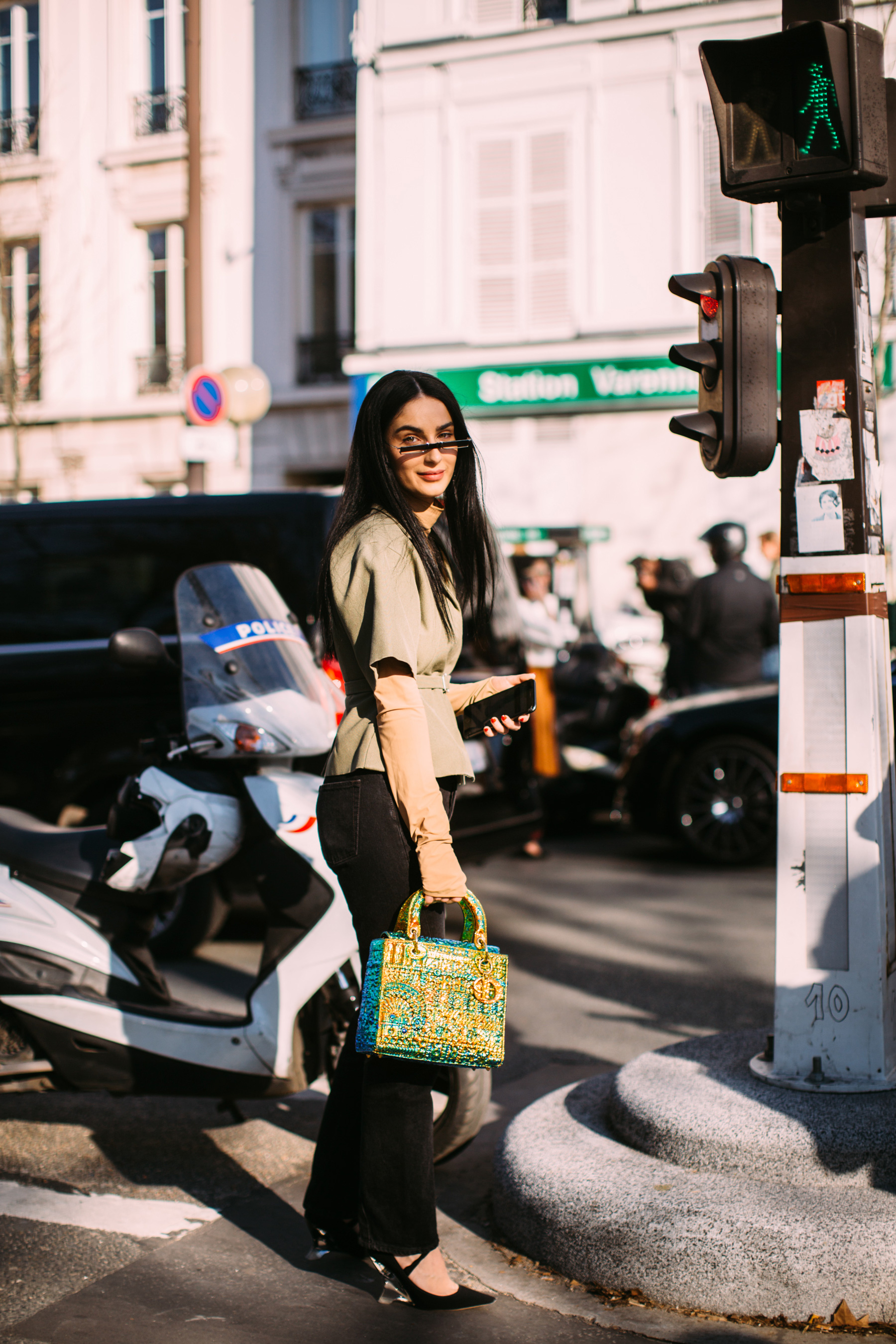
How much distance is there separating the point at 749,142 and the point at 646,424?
14.1m

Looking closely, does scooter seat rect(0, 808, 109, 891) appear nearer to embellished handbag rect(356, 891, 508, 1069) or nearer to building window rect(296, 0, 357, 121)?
embellished handbag rect(356, 891, 508, 1069)

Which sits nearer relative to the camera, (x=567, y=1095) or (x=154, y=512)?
(x=567, y=1095)

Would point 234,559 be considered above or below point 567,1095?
above

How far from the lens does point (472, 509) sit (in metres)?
3.09

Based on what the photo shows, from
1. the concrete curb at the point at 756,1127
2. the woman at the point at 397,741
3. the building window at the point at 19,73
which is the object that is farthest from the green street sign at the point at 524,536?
the building window at the point at 19,73

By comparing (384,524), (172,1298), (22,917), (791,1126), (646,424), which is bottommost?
(172,1298)

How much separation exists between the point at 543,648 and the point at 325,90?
1332 cm

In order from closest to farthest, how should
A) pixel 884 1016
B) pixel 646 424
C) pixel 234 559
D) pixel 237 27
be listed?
pixel 884 1016 < pixel 234 559 < pixel 646 424 < pixel 237 27

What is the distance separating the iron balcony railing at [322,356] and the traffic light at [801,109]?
55.8 feet

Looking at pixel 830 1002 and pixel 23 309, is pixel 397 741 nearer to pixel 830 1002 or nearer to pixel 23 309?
pixel 830 1002

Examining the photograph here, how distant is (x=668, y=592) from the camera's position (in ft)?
35.7

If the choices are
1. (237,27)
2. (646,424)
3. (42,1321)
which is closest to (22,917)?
(42,1321)

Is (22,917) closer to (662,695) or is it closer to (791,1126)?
(791,1126)

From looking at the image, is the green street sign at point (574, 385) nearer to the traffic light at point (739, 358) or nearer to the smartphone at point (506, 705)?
the traffic light at point (739, 358)
